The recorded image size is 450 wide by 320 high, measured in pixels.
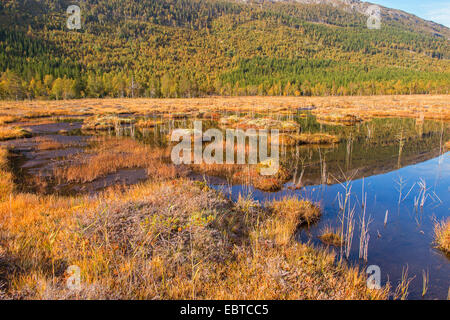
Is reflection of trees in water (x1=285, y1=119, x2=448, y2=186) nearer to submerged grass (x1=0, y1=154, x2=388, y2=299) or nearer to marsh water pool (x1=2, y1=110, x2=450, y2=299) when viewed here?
marsh water pool (x1=2, y1=110, x2=450, y2=299)

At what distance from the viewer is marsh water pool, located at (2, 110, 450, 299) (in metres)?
6.98

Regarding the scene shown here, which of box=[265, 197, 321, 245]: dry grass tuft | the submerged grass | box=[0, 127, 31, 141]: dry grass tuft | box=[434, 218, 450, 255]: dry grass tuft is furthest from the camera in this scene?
box=[0, 127, 31, 141]: dry grass tuft

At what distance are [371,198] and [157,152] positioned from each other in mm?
14541

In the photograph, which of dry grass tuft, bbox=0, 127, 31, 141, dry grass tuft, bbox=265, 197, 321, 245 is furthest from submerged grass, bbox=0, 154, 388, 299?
dry grass tuft, bbox=0, 127, 31, 141

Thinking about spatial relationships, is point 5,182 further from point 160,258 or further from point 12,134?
point 12,134

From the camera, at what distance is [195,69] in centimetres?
18125

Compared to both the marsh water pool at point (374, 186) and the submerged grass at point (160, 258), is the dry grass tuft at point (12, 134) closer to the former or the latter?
the marsh water pool at point (374, 186)

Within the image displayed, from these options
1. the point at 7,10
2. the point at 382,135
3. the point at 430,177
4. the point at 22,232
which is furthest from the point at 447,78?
the point at 7,10

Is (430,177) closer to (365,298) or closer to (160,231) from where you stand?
(365,298)

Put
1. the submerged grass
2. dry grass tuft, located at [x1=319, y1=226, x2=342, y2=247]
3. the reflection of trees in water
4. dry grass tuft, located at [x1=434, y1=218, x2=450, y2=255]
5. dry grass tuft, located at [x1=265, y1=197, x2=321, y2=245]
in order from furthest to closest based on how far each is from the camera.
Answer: the reflection of trees in water
dry grass tuft, located at [x1=265, y1=197, x2=321, y2=245]
dry grass tuft, located at [x1=319, y1=226, x2=342, y2=247]
dry grass tuft, located at [x1=434, y1=218, x2=450, y2=255]
the submerged grass

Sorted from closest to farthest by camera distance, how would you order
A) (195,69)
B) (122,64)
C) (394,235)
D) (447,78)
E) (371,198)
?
1. (394,235)
2. (371,198)
3. (447,78)
4. (122,64)
5. (195,69)

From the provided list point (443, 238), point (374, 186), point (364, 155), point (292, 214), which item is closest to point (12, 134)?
point (292, 214)

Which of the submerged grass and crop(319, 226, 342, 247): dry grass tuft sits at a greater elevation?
the submerged grass

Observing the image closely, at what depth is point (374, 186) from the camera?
519 inches
